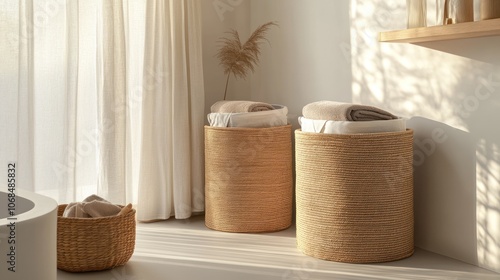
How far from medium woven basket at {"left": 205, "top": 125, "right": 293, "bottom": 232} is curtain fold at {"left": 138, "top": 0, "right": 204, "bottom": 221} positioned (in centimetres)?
→ 30

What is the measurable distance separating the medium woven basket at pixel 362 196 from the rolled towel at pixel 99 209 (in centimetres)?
87

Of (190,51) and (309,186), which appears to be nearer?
(309,186)

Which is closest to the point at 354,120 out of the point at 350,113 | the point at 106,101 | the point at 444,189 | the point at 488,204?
the point at 350,113

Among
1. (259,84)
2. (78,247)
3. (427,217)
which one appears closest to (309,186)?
(427,217)

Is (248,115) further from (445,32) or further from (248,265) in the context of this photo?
(445,32)

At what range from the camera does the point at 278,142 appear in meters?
3.61

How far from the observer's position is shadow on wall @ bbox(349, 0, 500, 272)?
9.26 feet

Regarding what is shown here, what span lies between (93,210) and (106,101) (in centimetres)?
90

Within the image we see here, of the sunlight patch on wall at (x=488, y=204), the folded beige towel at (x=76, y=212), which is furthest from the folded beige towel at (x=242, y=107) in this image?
the sunlight patch on wall at (x=488, y=204)

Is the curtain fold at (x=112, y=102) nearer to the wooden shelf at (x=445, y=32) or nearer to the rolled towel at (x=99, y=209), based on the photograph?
the rolled towel at (x=99, y=209)

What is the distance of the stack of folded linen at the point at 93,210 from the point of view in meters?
2.91

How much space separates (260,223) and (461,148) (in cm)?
112

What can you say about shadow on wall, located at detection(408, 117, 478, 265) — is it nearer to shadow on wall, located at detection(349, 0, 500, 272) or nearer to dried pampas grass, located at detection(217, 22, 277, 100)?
shadow on wall, located at detection(349, 0, 500, 272)

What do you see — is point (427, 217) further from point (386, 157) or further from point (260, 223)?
point (260, 223)
